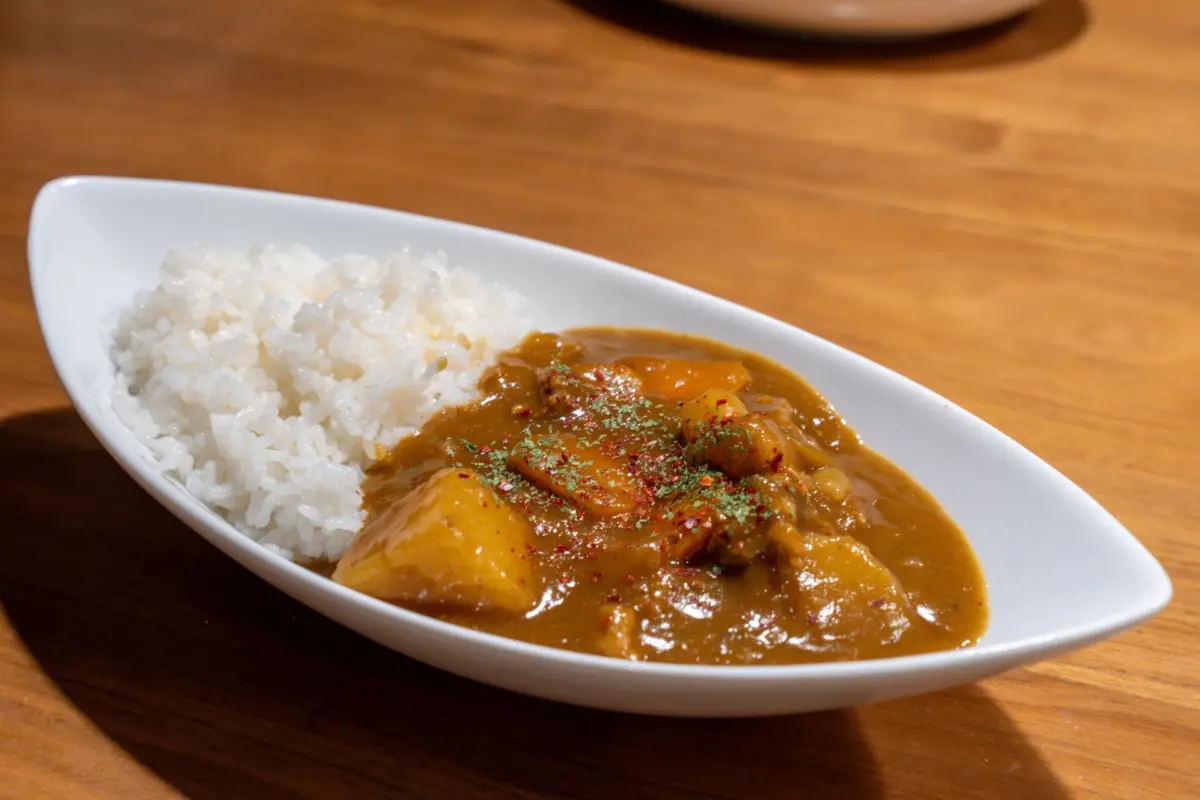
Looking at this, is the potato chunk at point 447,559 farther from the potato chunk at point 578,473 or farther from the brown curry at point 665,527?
the potato chunk at point 578,473

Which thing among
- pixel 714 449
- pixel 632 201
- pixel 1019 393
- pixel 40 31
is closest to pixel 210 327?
pixel 714 449

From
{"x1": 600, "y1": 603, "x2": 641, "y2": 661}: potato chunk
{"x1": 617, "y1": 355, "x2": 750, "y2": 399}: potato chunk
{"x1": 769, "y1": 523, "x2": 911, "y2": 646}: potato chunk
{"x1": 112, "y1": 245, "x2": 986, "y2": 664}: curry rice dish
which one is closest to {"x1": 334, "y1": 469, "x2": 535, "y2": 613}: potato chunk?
{"x1": 112, "y1": 245, "x2": 986, "y2": 664}: curry rice dish

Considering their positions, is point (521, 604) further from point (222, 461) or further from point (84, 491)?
point (84, 491)

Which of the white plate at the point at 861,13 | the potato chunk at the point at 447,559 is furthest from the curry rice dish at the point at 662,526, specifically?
the white plate at the point at 861,13

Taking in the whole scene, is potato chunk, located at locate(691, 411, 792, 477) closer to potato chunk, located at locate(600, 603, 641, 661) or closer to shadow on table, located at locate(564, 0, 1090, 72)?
potato chunk, located at locate(600, 603, 641, 661)

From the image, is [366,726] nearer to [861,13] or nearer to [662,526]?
[662,526]
